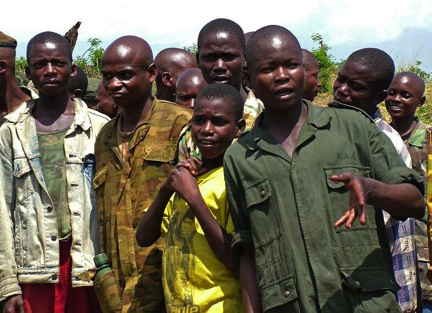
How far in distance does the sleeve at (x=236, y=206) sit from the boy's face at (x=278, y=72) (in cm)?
32

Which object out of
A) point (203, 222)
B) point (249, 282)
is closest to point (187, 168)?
point (203, 222)

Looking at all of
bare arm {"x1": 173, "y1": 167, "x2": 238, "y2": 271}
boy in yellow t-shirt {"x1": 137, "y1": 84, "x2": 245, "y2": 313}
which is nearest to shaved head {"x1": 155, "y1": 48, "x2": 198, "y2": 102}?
boy in yellow t-shirt {"x1": 137, "y1": 84, "x2": 245, "y2": 313}

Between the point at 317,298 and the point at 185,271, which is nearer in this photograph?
the point at 317,298

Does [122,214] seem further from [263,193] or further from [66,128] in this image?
[263,193]

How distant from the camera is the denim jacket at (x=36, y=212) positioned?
5.12 meters

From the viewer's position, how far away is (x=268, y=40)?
150 inches

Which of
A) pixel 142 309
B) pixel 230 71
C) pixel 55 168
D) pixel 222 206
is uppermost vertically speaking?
pixel 230 71

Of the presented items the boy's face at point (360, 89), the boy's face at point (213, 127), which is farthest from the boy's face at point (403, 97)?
the boy's face at point (213, 127)

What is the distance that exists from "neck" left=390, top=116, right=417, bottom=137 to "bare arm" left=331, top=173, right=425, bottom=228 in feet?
13.1

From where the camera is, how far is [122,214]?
4723 millimetres

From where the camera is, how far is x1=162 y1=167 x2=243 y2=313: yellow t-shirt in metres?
4.02

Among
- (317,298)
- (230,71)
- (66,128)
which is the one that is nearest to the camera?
(317,298)

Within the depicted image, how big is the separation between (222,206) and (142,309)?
841mm

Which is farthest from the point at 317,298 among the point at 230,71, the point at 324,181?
the point at 230,71
